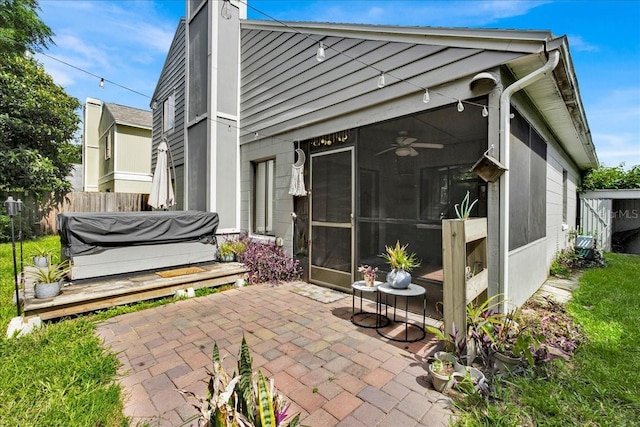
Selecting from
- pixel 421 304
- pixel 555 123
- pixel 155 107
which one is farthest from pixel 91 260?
pixel 155 107

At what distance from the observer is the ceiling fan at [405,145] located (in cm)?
374

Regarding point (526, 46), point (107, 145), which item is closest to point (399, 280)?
point (526, 46)

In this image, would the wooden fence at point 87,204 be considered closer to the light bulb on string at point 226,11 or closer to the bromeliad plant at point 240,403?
the light bulb on string at point 226,11

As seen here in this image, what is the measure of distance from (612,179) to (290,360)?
→ 1333 cm

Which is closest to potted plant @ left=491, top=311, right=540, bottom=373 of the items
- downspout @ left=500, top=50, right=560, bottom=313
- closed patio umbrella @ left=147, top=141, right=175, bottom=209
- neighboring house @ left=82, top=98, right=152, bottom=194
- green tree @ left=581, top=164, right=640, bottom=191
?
downspout @ left=500, top=50, right=560, bottom=313

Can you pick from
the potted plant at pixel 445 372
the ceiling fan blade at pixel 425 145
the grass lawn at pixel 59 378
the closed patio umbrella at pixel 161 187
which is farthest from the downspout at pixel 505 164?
the closed patio umbrella at pixel 161 187

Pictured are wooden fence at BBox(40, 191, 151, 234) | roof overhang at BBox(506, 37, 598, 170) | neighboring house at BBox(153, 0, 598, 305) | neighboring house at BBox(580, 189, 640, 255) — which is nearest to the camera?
roof overhang at BBox(506, 37, 598, 170)

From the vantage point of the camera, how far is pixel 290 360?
2.73 m

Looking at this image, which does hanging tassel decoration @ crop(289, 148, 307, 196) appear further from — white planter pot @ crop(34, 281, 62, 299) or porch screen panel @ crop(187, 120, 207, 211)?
white planter pot @ crop(34, 281, 62, 299)

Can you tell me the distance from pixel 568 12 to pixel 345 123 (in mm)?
4383

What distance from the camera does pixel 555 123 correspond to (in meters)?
4.95

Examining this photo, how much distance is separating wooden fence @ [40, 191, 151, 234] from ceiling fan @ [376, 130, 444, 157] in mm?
12356

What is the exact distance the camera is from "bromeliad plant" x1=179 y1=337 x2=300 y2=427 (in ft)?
4.25

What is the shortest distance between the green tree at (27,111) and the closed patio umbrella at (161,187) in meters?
7.00
